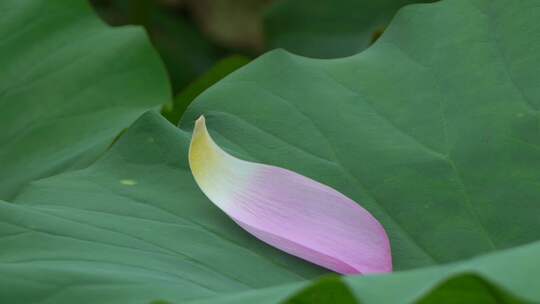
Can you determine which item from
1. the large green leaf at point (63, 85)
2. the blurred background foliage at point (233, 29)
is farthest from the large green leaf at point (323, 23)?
the large green leaf at point (63, 85)

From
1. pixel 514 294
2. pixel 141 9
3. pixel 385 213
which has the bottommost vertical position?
pixel 141 9

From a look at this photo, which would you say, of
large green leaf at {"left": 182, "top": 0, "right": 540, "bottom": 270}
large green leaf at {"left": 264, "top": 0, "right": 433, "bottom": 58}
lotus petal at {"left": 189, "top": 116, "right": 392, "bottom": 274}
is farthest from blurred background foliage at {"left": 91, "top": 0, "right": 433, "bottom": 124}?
lotus petal at {"left": 189, "top": 116, "right": 392, "bottom": 274}

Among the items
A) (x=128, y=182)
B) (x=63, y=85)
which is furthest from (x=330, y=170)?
(x=63, y=85)

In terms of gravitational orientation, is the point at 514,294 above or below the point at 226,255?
above

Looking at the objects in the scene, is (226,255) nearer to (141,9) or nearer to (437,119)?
(437,119)

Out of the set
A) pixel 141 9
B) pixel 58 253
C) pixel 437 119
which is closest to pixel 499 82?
pixel 437 119

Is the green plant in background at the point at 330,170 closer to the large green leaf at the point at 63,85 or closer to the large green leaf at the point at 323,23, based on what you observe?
the large green leaf at the point at 63,85

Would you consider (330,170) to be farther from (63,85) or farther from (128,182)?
(63,85)
